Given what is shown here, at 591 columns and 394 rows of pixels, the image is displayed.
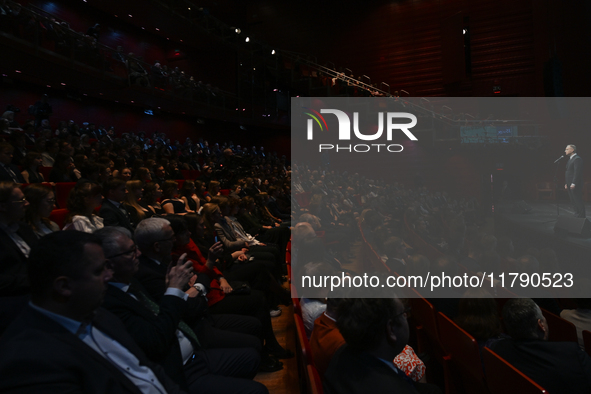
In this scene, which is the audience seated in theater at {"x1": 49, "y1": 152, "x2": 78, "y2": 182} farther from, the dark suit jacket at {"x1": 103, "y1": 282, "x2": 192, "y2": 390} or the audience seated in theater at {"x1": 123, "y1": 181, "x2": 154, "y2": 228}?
the dark suit jacket at {"x1": 103, "y1": 282, "x2": 192, "y2": 390}

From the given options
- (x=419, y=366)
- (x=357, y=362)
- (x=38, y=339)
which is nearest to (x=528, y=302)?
(x=419, y=366)

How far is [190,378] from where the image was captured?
1419mm

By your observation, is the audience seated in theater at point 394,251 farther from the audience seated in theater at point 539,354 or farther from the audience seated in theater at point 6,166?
the audience seated in theater at point 6,166

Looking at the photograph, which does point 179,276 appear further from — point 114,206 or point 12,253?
point 114,206

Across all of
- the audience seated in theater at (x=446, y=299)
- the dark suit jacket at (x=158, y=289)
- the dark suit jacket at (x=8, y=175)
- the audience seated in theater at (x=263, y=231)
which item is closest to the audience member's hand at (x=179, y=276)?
the dark suit jacket at (x=158, y=289)

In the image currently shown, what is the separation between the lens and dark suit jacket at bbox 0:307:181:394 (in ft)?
2.44

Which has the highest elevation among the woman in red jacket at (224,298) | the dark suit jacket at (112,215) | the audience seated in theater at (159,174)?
the audience seated in theater at (159,174)

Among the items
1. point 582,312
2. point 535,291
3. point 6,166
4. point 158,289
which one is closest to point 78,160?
point 6,166

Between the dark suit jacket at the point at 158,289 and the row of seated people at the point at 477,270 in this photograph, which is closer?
the row of seated people at the point at 477,270

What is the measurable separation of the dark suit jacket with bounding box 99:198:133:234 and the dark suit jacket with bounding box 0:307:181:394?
178cm

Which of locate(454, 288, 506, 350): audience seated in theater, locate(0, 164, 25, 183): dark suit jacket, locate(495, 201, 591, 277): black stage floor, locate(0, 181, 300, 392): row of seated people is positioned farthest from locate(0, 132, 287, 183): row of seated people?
locate(495, 201, 591, 277): black stage floor

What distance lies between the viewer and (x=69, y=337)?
87 centimetres

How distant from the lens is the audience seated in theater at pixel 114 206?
257 centimetres

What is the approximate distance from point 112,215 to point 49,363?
196 cm
